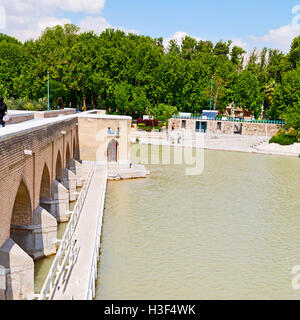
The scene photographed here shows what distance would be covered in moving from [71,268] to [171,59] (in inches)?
2289

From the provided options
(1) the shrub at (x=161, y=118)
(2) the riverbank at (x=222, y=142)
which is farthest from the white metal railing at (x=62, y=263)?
(1) the shrub at (x=161, y=118)

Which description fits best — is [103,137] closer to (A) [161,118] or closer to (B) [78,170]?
(B) [78,170]

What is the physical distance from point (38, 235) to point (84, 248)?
197cm

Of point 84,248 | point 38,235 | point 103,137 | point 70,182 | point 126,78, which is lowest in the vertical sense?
point 84,248

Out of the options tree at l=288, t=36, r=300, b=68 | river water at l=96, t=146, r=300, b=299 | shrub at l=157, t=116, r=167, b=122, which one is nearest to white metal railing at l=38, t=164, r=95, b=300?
river water at l=96, t=146, r=300, b=299

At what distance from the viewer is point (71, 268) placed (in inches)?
488

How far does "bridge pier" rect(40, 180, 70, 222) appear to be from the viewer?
18.4 meters

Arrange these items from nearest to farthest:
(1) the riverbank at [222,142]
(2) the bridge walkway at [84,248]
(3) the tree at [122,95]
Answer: (2) the bridge walkway at [84,248]
(1) the riverbank at [222,142]
(3) the tree at [122,95]

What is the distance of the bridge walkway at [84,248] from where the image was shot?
36.1 feet

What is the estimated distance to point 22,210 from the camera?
46.8 feet

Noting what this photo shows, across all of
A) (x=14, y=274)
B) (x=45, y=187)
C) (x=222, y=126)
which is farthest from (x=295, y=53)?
(x=14, y=274)

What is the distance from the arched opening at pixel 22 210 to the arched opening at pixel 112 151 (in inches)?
636

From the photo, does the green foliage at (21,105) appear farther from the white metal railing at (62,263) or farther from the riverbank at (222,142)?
the white metal railing at (62,263)
